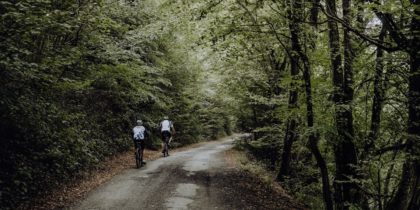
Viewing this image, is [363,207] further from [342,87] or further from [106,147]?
[106,147]

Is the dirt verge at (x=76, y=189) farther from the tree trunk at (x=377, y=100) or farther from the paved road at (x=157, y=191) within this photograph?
the tree trunk at (x=377, y=100)

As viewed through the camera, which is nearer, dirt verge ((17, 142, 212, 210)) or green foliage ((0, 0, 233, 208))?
green foliage ((0, 0, 233, 208))

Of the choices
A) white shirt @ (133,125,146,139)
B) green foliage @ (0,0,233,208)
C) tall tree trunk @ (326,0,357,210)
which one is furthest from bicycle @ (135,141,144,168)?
tall tree trunk @ (326,0,357,210)

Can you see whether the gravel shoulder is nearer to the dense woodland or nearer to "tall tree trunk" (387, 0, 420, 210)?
the dense woodland

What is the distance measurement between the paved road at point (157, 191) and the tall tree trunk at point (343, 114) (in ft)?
10.3

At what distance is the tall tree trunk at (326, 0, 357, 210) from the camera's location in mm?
8617

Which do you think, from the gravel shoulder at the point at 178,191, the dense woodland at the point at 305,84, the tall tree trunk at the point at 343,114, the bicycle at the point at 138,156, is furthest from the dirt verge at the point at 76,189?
the tall tree trunk at the point at 343,114

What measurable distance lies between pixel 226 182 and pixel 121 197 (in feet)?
13.4

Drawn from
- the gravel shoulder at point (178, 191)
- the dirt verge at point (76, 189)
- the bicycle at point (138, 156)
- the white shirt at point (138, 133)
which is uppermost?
the white shirt at point (138, 133)

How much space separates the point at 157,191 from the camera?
10.6 metres

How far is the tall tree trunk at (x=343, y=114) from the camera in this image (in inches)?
339

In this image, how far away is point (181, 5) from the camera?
10.9 m

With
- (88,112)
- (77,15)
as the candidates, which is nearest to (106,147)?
(88,112)

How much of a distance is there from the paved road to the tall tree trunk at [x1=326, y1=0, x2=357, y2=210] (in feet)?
10.3
